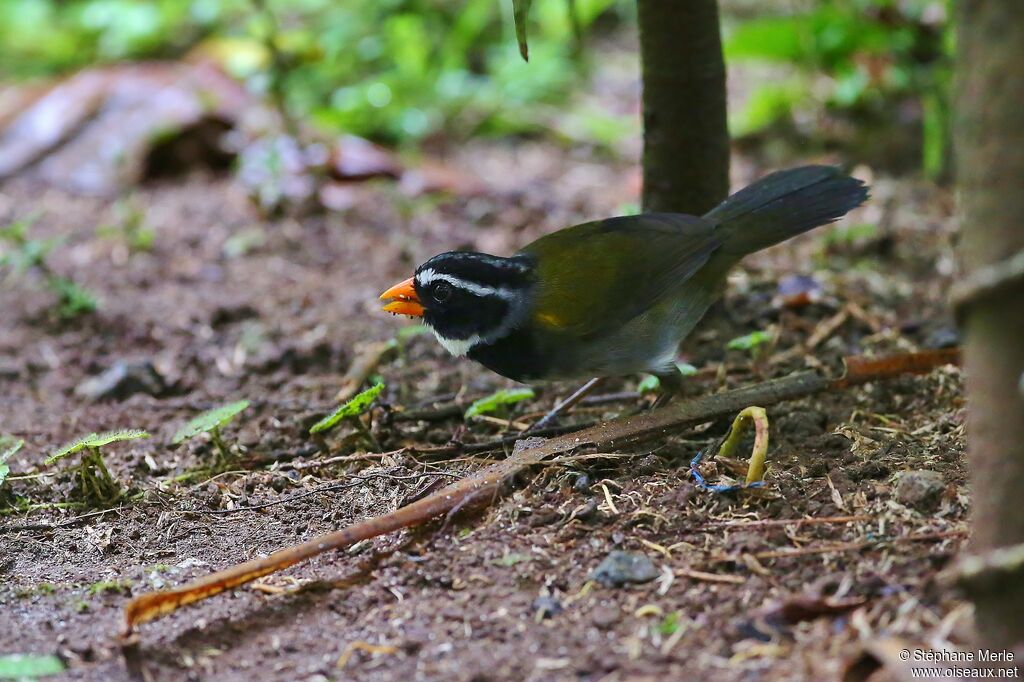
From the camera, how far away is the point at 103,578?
3.31m

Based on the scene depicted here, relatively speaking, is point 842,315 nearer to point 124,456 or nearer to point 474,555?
point 474,555

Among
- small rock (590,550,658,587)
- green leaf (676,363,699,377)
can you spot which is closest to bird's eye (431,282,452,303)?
green leaf (676,363,699,377)

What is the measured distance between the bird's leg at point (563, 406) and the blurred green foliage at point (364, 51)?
13.0 feet

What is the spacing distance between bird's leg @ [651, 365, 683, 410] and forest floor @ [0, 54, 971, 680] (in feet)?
0.93

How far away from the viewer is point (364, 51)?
948 cm

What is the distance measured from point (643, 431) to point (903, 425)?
38.6 inches

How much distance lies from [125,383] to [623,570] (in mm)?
2897

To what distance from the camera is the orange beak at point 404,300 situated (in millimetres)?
4285

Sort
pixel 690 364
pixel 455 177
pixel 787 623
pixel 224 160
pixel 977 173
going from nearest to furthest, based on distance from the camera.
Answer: pixel 977 173
pixel 787 623
pixel 690 364
pixel 455 177
pixel 224 160

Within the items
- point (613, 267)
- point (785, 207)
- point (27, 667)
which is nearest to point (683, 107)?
point (785, 207)

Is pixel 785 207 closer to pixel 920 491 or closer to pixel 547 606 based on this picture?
pixel 920 491

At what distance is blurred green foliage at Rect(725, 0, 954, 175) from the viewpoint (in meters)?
7.07

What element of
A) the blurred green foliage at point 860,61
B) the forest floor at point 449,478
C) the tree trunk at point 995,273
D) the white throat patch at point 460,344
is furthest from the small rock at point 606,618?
the blurred green foliage at point 860,61

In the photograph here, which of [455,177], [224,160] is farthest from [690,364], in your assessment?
[224,160]
